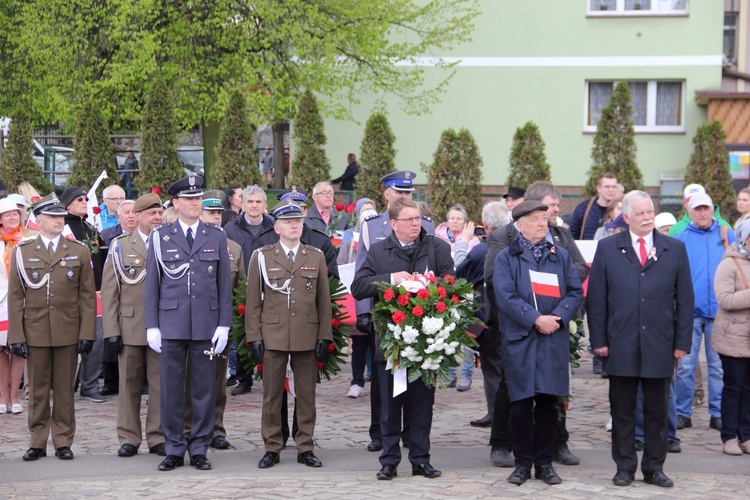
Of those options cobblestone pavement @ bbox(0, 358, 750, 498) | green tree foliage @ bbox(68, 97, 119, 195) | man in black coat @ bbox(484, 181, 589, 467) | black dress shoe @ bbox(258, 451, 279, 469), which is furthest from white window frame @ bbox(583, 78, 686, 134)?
black dress shoe @ bbox(258, 451, 279, 469)

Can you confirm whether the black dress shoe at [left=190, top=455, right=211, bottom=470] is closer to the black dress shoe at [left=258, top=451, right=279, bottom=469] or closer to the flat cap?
the black dress shoe at [left=258, top=451, right=279, bottom=469]

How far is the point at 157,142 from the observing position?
2305 cm

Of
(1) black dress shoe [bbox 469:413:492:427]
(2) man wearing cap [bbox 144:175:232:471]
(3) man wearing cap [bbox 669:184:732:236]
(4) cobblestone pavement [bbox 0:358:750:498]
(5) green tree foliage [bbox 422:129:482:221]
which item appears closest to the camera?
(4) cobblestone pavement [bbox 0:358:750:498]

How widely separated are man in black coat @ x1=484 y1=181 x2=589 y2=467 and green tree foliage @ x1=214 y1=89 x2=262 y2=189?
13861mm

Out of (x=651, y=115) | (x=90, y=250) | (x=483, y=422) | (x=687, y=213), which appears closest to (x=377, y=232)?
(x=483, y=422)

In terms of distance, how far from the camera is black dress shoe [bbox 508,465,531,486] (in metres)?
7.96

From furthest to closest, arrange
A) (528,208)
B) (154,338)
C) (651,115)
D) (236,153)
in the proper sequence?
(651,115) → (236,153) → (154,338) → (528,208)

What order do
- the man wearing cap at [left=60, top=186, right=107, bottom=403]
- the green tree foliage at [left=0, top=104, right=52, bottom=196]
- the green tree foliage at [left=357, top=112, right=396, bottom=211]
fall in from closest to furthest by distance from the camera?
the man wearing cap at [left=60, top=186, right=107, bottom=403] < the green tree foliage at [left=357, top=112, right=396, bottom=211] < the green tree foliage at [left=0, top=104, right=52, bottom=196]

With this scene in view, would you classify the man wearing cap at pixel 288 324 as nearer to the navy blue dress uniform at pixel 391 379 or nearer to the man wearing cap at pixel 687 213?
the navy blue dress uniform at pixel 391 379

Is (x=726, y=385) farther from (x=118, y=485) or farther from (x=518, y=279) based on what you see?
(x=118, y=485)

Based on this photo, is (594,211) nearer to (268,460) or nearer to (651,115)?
(268,460)

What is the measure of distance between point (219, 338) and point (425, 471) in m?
1.85

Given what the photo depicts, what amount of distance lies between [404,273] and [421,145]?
2311 centimetres

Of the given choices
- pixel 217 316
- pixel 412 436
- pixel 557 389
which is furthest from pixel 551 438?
pixel 217 316
